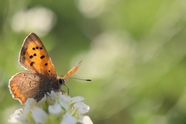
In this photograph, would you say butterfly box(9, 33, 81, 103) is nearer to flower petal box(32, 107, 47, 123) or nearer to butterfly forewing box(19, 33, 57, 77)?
butterfly forewing box(19, 33, 57, 77)

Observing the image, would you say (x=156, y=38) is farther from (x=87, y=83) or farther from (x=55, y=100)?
(x=55, y=100)

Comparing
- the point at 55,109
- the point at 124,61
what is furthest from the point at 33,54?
the point at 124,61

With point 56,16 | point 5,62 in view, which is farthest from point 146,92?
point 56,16

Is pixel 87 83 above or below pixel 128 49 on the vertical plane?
below

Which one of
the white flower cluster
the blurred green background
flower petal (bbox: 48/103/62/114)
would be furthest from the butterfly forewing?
the blurred green background

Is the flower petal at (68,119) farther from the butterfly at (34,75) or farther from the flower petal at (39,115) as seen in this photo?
the butterfly at (34,75)
